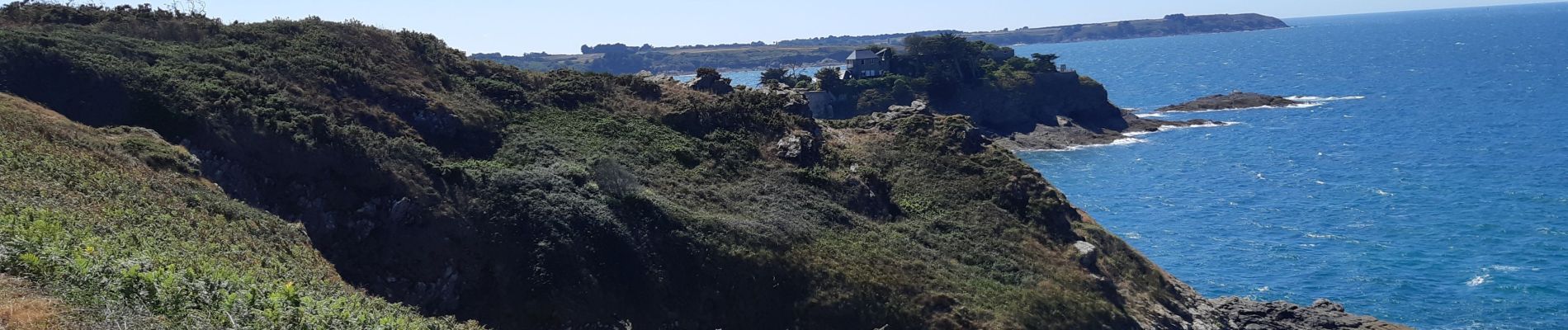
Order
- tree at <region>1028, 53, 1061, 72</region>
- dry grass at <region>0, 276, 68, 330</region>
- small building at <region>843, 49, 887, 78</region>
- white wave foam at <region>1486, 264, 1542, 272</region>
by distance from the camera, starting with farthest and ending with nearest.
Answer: small building at <region>843, 49, 887, 78</region>, tree at <region>1028, 53, 1061, 72</region>, white wave foam at <region>1486, 264, 1542, 272</region>, dry grass at <region>0, 276, 68, 330</region>

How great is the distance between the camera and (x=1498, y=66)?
167500 millimetres

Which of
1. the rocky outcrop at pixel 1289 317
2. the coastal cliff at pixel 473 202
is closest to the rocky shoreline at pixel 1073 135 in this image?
the coastal cliff at pixel 473 202

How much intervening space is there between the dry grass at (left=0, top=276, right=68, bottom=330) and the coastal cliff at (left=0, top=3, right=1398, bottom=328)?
0.20 meters

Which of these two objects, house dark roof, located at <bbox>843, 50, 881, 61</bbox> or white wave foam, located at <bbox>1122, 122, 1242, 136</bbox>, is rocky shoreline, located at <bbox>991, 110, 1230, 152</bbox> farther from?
house dark roof, located at <bbox>843, 50, 881, 61</bbox>

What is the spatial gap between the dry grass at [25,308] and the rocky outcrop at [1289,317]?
40.6 m

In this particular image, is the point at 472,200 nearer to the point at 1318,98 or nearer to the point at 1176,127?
the point at 1176,127

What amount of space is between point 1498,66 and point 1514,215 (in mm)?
125646

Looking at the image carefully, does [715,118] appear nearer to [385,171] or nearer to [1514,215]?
[385,171]

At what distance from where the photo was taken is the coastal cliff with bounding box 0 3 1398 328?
23000mm

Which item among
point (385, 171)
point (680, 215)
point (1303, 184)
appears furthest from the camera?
point (1303, 184)

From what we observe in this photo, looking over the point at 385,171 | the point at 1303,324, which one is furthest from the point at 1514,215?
the point at 385,171

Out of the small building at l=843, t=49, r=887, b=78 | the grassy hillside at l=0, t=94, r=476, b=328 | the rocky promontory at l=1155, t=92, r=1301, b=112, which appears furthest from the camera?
the rocky promontory at l=1155, t=92, r=1301, b=112

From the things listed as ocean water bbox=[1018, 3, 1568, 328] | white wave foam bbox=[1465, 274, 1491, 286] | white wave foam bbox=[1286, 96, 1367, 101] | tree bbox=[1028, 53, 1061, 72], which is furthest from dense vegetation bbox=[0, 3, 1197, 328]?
white wave foam bbox=[1286, 96, 1367, 101]

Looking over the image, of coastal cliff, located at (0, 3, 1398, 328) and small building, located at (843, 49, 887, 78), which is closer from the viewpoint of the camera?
coastal cliff, located at (0, 3, 1398, 328)
